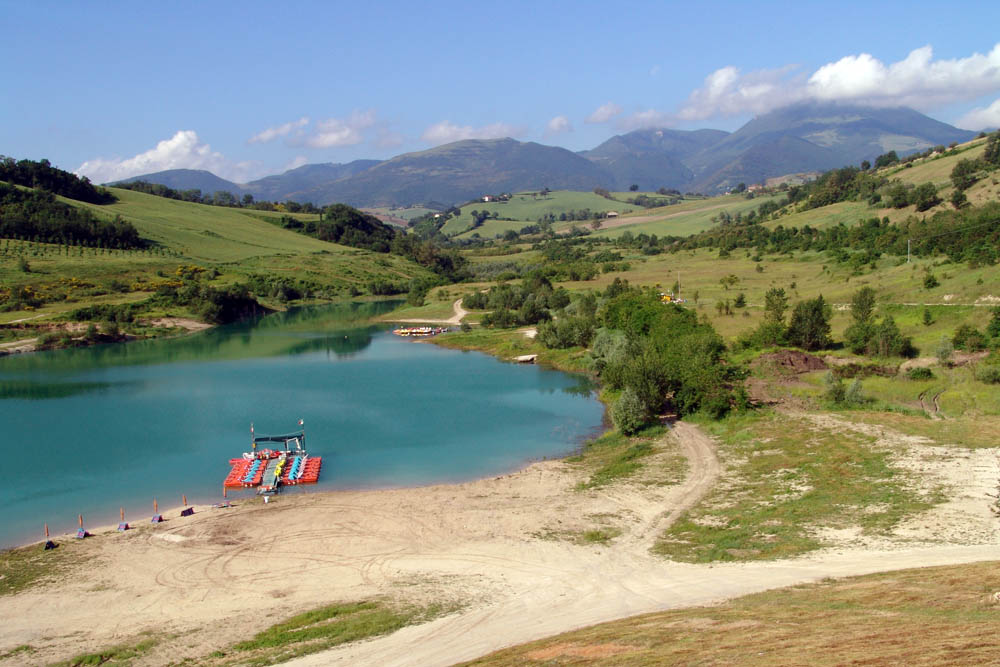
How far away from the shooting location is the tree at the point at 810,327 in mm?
49375

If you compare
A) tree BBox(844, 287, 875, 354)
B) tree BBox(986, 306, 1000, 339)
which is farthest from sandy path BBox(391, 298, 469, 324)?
tree BBox(986, 306, 1000, 339)

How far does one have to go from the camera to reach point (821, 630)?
14.0 metres

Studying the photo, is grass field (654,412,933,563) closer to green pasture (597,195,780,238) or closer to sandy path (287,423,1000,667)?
sandy path (287,423,1000,667)

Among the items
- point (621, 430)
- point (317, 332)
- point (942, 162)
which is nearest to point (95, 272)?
point (317, 332)

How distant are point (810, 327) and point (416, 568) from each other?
3685 centimetres

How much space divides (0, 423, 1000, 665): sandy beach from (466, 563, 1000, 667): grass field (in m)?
1.36

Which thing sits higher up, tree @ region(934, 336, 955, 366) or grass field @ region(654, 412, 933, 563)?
tree @ region(934, 336, 955, 366)

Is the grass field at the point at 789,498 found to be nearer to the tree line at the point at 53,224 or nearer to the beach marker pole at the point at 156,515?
the beach marker pole at the point at 156,515

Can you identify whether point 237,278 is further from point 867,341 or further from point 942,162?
point 942,162

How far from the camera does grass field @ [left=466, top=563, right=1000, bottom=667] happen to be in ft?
40.4

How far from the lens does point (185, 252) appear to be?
122 meters

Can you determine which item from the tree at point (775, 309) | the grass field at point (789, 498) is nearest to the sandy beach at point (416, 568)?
the grass field at point (789, 498)

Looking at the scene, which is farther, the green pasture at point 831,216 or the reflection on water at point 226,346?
the green pasture at point 831,216

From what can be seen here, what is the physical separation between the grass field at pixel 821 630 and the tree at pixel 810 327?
33.3m
